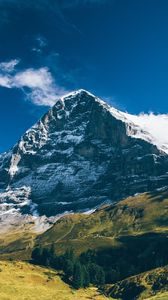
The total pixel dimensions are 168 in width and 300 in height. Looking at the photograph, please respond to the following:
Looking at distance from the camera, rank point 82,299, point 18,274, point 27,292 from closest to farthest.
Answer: point 27,292, point 82,299, point 18,274

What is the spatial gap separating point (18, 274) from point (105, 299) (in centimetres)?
3686

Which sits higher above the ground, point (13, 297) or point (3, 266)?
point (3, 266)

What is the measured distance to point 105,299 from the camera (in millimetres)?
195000

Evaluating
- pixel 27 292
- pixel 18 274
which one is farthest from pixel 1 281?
pixel 18 274

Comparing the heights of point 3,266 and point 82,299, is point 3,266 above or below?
above

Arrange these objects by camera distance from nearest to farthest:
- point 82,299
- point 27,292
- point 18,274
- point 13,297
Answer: point 13,297 → point 27,292 → point 82,299 → point 18,274

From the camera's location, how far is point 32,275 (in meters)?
190

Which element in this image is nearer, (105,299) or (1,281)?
(1,281)

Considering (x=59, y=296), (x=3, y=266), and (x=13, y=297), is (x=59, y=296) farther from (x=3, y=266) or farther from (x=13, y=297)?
(x=3, y=266)

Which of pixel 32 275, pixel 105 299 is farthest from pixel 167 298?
pixel 32 275

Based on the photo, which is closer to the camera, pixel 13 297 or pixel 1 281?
pixel 13 297

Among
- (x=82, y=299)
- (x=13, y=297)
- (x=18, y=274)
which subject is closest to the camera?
(x=13, y=297)

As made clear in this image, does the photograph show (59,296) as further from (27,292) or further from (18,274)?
(18,274)

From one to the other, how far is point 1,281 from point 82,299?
1167 inches
